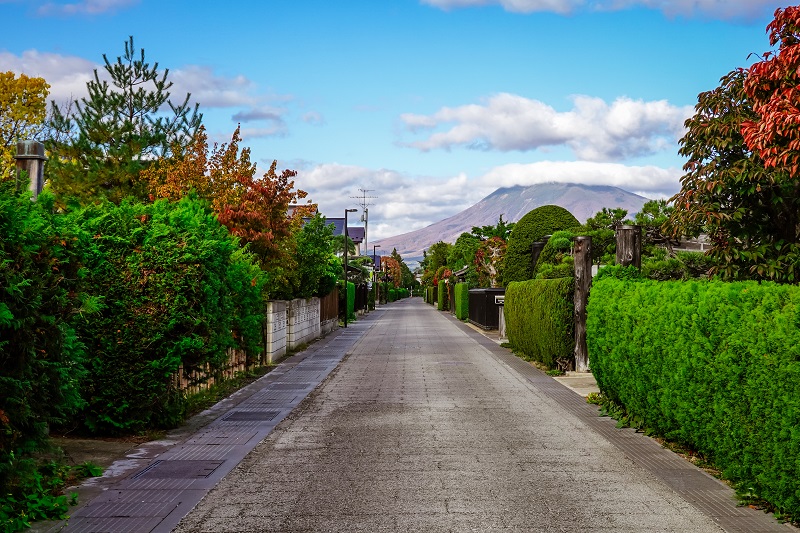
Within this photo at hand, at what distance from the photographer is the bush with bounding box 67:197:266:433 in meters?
9.40

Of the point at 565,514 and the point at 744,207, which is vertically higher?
the point at 744,207

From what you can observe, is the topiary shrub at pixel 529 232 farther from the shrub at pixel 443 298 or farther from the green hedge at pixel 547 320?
the shrub at pixel 443 298

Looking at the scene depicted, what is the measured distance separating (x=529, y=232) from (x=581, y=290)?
18.1 m

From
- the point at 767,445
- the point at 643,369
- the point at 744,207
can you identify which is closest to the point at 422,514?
the point at 767,445

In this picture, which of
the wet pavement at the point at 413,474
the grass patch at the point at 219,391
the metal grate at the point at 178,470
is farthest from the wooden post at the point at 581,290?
the metal grate at the point at 178,470

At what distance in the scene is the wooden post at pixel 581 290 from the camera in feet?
55.7

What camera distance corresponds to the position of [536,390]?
14750 mm

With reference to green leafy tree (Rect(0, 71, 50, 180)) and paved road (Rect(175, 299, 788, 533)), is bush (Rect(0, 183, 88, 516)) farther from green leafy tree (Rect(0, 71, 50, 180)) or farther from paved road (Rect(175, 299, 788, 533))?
green leafy tree (Rect(0, 71, 50, 180))

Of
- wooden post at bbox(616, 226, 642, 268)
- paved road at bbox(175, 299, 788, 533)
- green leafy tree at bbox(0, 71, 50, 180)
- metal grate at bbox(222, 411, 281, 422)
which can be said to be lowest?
metal grate at bbox(222, 411, 281, 422)

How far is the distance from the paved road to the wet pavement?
0.02 metres

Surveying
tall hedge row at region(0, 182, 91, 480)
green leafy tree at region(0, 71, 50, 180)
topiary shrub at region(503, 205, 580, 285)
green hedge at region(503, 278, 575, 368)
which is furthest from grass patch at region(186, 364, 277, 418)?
green leafy tree at region(0, 71, 50, 180)

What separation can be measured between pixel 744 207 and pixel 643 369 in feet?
9.92

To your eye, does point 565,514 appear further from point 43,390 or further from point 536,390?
point 536,390

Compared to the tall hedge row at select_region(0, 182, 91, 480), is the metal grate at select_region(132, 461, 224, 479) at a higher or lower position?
lower
